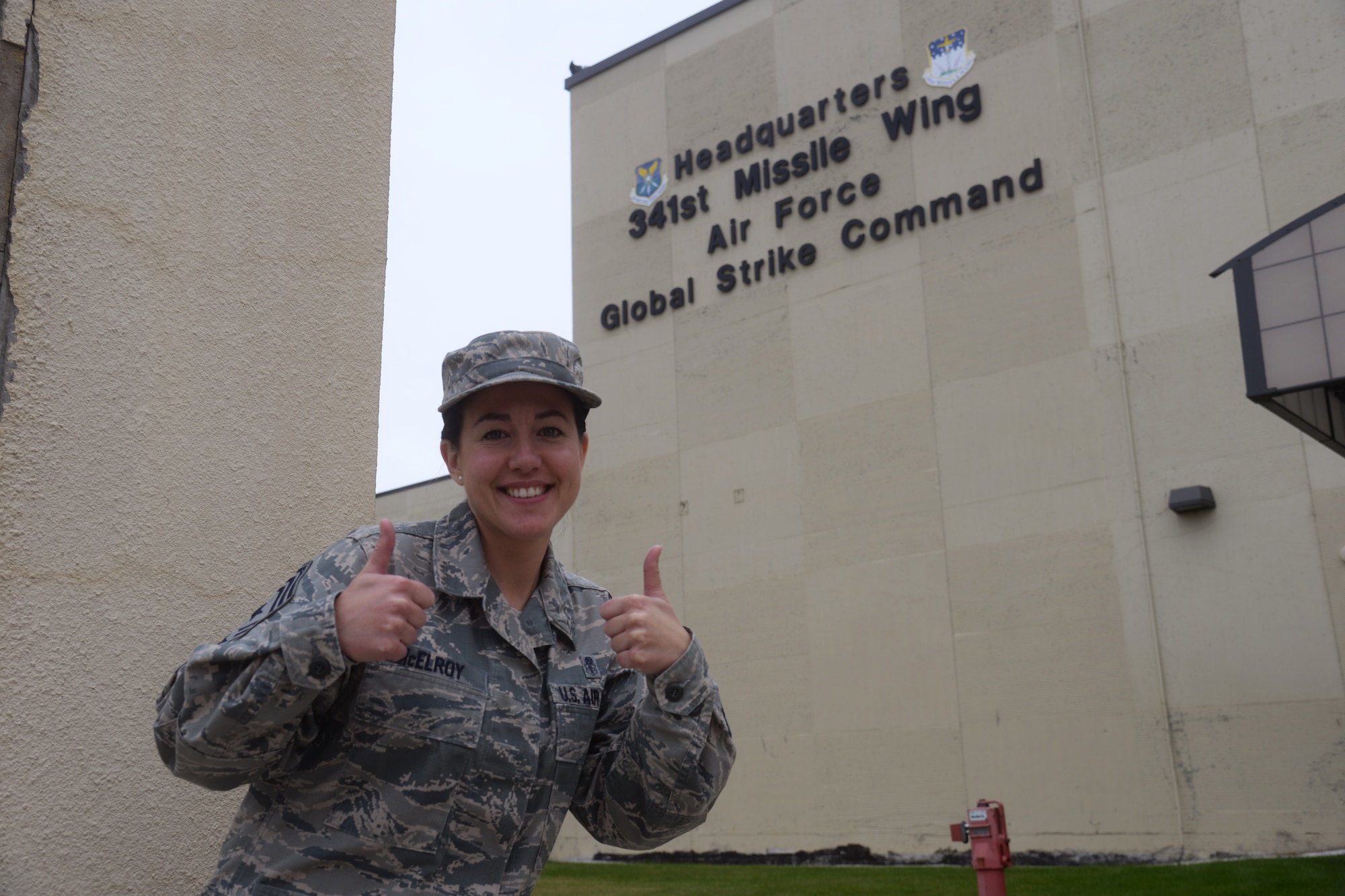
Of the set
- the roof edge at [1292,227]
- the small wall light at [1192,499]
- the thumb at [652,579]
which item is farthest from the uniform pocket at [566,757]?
the small wall light at [1192,499]

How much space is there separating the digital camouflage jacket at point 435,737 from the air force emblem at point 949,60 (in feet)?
48.8

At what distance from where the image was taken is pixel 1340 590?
11828 millimetres

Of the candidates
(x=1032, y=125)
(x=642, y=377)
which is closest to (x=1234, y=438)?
(x=1032, y=125)

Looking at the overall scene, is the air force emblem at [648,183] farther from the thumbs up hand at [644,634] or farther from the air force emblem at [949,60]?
the thumbs up hand at [644,634]

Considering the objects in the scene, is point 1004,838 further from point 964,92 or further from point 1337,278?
point 964,92

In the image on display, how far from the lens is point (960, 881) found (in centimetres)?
1186

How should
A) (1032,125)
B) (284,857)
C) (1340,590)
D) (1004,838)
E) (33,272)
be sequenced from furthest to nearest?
(1032,125) → (1340,590) → (1004,838) → (33,272) → (284,857)

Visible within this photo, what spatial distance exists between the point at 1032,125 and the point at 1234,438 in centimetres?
500

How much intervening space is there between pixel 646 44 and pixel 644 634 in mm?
19095

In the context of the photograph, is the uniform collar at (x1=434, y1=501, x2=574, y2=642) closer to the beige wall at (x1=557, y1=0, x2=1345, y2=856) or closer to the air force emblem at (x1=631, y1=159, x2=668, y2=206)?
the beige wall at (x1=557, y1=0, x2=1345, y2=856)

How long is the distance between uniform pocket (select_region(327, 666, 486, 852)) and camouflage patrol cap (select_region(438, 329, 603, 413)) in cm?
64

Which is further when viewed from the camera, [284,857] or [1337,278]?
[1337,278]

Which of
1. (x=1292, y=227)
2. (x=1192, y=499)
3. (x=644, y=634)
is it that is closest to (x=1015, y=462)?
(x=1192, y=499)

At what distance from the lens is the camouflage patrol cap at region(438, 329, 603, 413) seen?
8.16 ft
